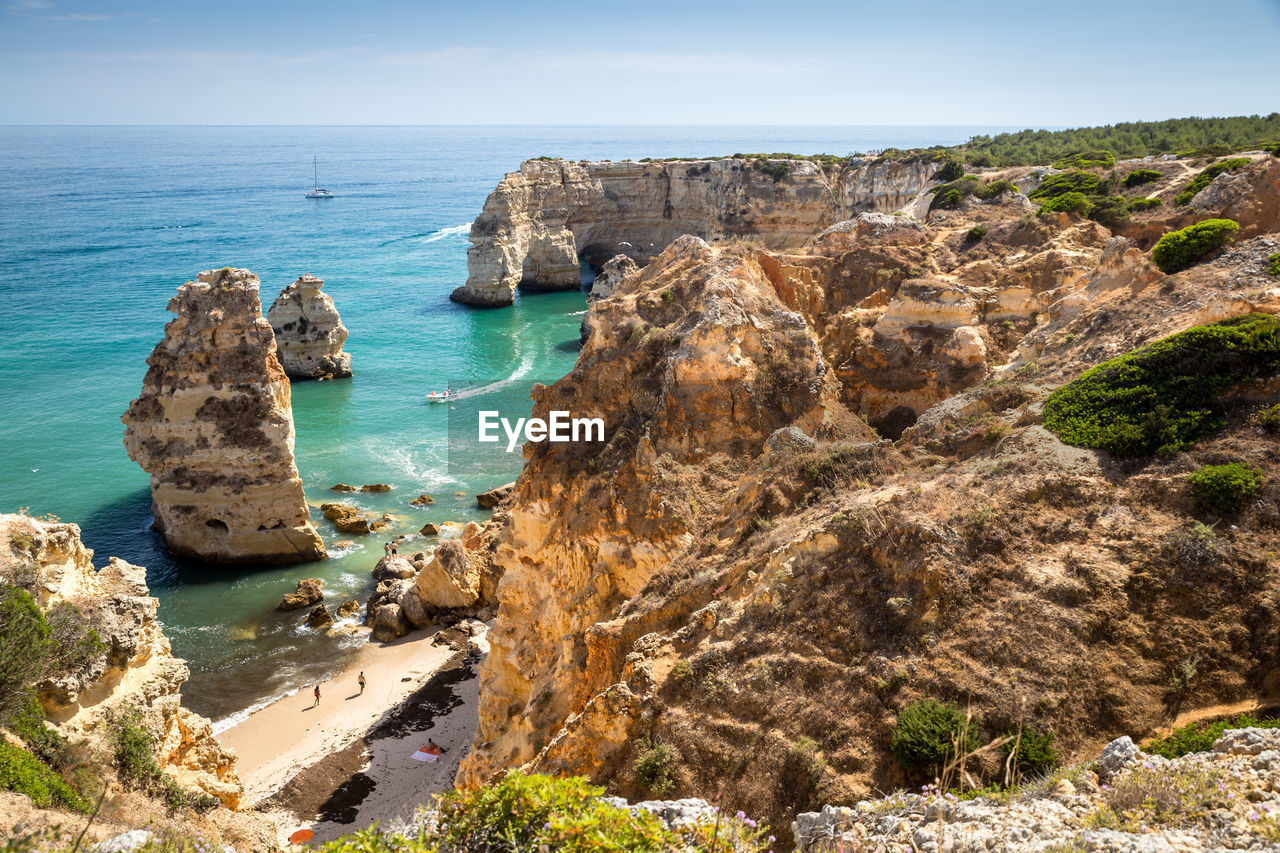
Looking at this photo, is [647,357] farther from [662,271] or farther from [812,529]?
[812,529]

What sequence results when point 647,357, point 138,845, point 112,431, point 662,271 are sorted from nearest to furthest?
1. point 138,845
2. point 647,357
3. point 662,271
4. point 112,431

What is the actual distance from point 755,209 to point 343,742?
2730 inches

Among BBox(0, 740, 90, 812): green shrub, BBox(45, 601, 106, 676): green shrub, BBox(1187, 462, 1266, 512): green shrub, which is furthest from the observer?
BBox(45, 601, 106, 676): green shrub

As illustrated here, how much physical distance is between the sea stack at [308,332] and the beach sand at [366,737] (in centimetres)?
3775

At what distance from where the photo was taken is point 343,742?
24719 millimetres

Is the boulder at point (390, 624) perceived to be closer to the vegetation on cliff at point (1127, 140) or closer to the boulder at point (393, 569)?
the boulder at point (393, 569)

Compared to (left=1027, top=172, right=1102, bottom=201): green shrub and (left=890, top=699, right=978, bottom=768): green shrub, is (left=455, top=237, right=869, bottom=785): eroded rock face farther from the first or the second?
(left=1027, top=172, right=1102, bottom=201): green shrub

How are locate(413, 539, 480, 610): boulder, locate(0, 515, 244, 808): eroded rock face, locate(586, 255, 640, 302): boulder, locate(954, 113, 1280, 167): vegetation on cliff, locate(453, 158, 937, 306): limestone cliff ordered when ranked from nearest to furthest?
1. locate(0, 515, 244, 808): eroded rock face
2. locate(413, 539, 480, 610): boulder
3. locate(954, 113, 1280, 167): vegetation on cliff
4. locate(586, 255, 640, 302): boulder
5. locate(453, 158, 937, 306): limestone cliff

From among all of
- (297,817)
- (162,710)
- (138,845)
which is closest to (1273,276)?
(138,845)

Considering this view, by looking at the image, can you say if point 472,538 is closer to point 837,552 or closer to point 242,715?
point 242,715

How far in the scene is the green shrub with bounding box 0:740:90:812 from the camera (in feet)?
37.3

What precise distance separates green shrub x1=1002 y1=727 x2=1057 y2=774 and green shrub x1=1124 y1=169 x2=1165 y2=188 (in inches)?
1432

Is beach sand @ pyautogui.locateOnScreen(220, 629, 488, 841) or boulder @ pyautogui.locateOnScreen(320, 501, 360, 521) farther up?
boulder @ pyautogui.locateOnScreen(320, 501, 360, 521)

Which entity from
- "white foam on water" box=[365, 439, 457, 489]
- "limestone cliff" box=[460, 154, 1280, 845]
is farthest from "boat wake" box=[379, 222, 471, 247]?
"limestone cliff" box=[460, 154, 1280, 845]
